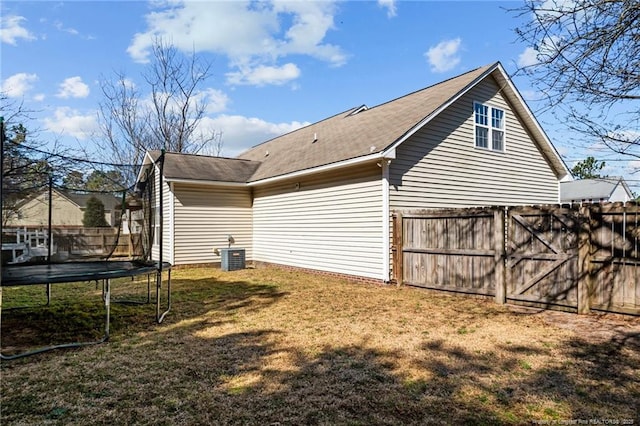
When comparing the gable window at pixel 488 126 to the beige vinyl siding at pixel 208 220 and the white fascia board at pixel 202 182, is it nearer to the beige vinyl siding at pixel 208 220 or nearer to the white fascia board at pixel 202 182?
the white fascia board at pixel 202 182

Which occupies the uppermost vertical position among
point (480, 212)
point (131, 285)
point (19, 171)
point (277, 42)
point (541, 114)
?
point (277, 42)

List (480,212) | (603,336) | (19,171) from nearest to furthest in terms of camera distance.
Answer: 1. (603,336)
2. (19,171)
3. (480,212)

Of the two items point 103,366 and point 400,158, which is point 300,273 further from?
point 103,366

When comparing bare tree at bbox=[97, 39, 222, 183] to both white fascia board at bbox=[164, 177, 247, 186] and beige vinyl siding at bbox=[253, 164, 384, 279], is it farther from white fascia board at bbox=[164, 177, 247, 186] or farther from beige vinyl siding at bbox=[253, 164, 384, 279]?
beige vinyl siding at bbox=[253, 164, 384, 279]

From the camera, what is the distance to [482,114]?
11.3 meters

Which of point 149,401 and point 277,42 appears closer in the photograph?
point 149,401

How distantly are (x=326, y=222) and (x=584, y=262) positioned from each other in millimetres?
6187

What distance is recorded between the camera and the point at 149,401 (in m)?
3.09

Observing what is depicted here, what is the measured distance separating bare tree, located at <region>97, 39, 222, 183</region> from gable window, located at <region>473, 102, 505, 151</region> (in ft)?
65.1

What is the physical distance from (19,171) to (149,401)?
552 cm

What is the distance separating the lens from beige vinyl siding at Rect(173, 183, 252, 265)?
1268 cm

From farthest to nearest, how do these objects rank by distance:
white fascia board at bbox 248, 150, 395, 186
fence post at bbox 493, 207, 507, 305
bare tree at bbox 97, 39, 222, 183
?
bare tree at bbox 97, 39, 222, 183
white fascia board at bbox 248, 150, 395, 186
fence post at bbox 493, 207, 507, 305

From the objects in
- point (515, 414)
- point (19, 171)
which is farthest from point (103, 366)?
point (19, 171)

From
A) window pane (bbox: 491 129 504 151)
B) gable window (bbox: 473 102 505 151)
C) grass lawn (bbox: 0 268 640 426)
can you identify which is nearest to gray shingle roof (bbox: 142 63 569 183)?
gable window (bbox: 473 102 505 151)
